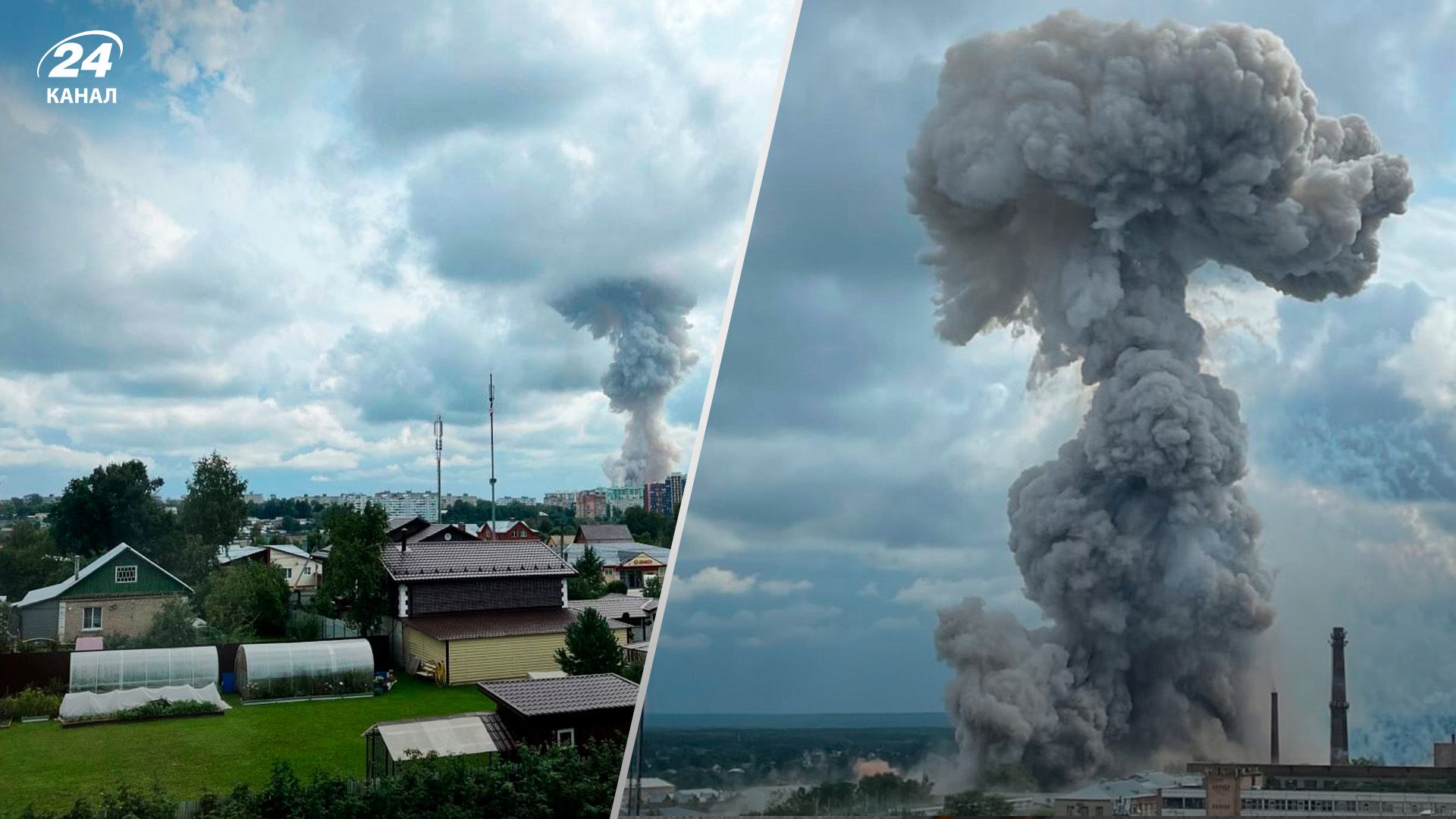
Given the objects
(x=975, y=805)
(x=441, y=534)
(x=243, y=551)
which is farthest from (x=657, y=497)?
(x=975, y=805)

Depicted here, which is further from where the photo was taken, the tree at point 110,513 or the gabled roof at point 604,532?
the gabled roof at point 604,532

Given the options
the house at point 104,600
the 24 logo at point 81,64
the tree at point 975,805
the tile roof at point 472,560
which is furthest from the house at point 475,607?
the tree at point 975,805

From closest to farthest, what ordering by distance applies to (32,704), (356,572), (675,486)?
(32,704), (356,572), (675,486)

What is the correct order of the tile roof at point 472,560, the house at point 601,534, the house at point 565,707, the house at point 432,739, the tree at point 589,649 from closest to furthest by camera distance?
the house at point 432,739, the house at point 565,707, the tile roof at point 472,560, the tree at point 589,649, the house at point 601,534

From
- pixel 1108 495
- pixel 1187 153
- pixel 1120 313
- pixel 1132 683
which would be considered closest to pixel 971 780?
Result: pixel 1132 683

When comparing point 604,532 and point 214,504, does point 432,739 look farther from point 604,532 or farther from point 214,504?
point 214,504

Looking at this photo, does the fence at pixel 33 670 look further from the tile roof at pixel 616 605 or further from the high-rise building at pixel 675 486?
the high-rise building at pixel 675 486
